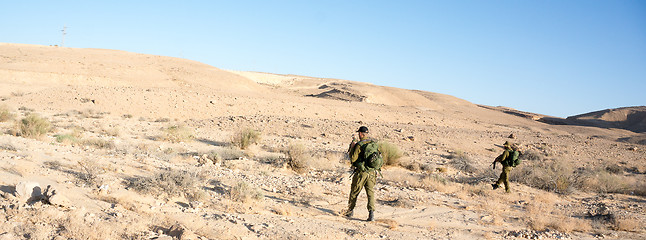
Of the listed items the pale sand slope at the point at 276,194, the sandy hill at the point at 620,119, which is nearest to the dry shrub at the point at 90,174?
the pale sand slope at the point at 276,194

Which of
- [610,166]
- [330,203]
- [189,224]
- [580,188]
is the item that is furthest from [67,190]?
[610,166]

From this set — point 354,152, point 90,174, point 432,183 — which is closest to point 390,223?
point 354,152

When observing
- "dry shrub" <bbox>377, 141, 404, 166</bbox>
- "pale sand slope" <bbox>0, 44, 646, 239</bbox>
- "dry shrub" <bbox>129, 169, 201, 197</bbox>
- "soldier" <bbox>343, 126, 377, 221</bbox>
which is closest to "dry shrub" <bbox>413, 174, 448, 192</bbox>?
"pale sand slope" <bbox>0, 44, 646, 239</bbox>

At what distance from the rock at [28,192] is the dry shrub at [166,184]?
1.36 meters

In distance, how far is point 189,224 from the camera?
5.23 metres

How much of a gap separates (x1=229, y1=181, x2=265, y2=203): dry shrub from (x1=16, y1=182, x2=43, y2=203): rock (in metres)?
2.55

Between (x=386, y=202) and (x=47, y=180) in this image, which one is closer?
(x=47, y=180)

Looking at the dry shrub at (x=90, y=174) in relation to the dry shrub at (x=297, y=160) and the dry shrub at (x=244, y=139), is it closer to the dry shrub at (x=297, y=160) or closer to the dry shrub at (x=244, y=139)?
the dry shrub at (x=297, y=160)

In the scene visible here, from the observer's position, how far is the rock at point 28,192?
204 inches

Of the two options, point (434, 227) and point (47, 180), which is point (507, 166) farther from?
point (47, 180)

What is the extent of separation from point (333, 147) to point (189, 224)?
11.2 metres

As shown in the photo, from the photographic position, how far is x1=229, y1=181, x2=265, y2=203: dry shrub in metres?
6.72

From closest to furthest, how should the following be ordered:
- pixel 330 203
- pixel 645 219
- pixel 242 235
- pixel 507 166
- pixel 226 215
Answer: pixel 242 235 → pixel 226 215 → pixel 330 203 → pixel 645 219 → pixel 507 166

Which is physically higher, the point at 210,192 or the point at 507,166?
the point at 507,166
